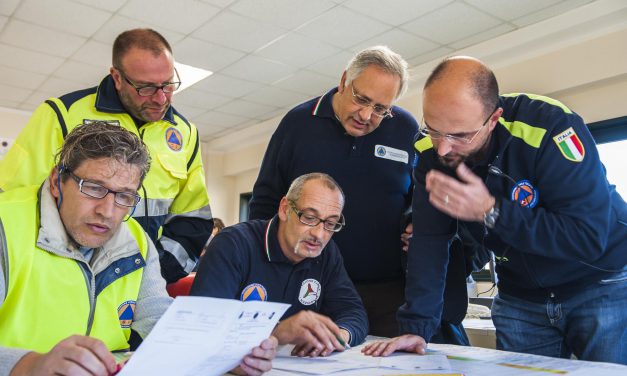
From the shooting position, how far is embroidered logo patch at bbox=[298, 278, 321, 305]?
1740mm

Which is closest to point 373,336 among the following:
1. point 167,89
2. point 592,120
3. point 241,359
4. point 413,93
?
point 241,359

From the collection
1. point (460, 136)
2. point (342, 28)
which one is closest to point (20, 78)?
point (342, 28)

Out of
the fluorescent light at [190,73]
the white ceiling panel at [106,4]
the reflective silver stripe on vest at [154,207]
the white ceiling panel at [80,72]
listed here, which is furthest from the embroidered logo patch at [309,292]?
the white ceiling panel at [80,72]

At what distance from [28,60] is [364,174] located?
443 centimetres

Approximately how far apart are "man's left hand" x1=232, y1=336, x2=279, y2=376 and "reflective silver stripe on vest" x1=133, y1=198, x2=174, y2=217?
84cm

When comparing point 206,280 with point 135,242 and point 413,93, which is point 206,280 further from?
point 413,93

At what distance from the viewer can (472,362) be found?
1.21 m

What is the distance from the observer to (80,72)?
537 centimetres

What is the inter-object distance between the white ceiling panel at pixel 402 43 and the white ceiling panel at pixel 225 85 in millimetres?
1459

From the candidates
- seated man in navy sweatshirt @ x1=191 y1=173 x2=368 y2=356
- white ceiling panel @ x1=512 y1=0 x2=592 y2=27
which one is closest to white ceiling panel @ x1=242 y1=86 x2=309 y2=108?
white ceiling panel @ x1=512 y1=0 x2=592 y2=27

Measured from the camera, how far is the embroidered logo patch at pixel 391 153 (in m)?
1.90

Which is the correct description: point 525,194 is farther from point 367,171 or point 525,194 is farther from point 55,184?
point 55,184

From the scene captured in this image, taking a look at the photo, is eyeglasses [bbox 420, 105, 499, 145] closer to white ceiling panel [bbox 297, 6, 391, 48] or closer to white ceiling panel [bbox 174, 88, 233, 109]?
white ceiling panel [bbox 297, 6, 391, 48]

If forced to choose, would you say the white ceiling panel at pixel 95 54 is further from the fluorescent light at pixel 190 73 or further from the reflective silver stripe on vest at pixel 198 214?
the reflective silver stripe on vest at pixel 198 214
